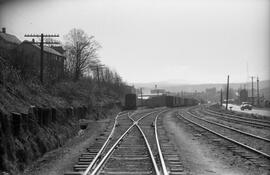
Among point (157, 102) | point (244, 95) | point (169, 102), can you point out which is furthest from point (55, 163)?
point (244, 95)

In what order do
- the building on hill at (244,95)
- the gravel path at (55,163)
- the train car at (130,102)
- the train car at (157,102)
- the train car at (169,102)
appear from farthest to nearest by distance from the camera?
1. the building on hill at (244,95)
2. the train car at (169,102)
3. the train car at (157,102)
4. the train car at (130,102)
5. the gravel path at (55,163)

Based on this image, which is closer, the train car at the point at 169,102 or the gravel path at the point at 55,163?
the gravel path at the point at 55,163

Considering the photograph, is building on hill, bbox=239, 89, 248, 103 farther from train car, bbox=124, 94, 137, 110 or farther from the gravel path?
the gravel path

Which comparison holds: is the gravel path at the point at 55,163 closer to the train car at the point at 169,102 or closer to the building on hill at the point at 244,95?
the train car at the point at 169,102

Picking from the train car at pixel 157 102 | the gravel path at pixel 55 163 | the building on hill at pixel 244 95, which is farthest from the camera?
the building on hill at pixel 244 95

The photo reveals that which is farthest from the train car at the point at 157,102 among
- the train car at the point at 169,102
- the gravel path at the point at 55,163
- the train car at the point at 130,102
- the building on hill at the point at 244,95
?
the building on hill at the point at 244,95

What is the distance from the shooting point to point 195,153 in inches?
449

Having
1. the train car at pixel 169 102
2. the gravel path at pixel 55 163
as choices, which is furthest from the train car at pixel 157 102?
the gravel path at pixel 55 163

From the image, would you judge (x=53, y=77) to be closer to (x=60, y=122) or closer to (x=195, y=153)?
(x=60, y=122)

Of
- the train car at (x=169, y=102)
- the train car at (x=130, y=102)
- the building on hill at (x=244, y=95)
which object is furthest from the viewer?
the building on hill at (x=244, y=95)

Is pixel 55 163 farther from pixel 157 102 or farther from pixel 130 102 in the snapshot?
pixel 157 102

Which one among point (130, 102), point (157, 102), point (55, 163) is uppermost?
point (130, 102)

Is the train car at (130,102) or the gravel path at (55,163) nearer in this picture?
the gravel path at (55,163)

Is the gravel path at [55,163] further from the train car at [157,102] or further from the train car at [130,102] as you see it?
the train car at [157,102]
